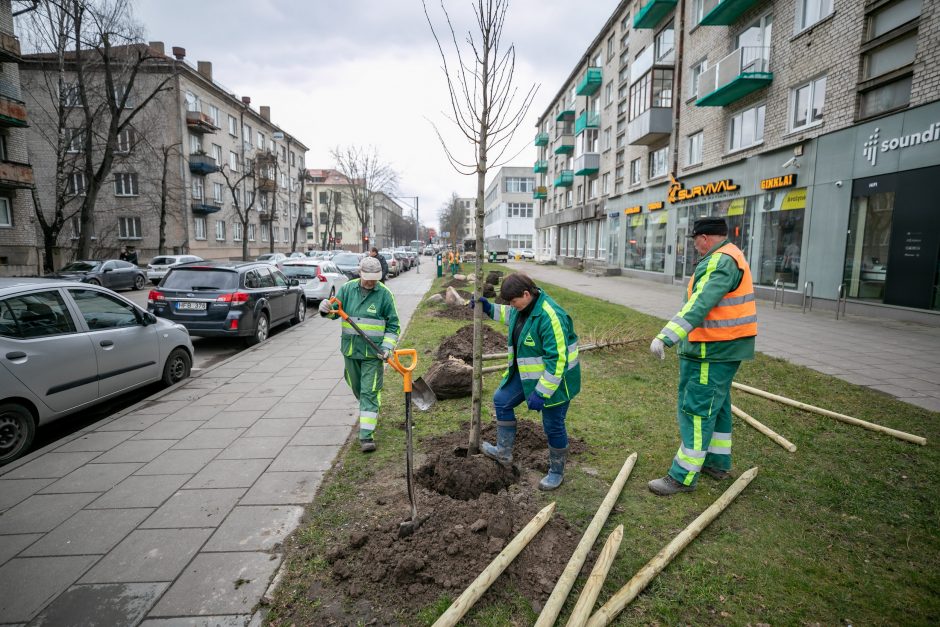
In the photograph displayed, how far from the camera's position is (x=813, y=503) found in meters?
3.63

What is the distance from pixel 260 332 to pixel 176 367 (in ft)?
10.4

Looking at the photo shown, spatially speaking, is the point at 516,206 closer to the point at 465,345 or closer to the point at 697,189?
the point at 697,189

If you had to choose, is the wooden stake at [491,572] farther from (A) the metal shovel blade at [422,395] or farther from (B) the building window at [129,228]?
(B) the building window at [129,228]

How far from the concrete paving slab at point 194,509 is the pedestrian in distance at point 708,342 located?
10.4ft

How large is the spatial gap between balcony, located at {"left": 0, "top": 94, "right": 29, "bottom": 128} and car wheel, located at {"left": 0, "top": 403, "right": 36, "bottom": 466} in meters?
26.8

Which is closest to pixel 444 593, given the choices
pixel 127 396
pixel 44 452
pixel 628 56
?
pixel 44 452

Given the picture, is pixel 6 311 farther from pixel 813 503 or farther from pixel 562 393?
pixel 813 503

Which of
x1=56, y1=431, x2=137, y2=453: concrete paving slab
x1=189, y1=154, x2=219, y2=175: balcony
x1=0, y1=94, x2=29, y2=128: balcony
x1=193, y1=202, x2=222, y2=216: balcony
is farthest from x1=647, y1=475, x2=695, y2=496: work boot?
x1=189, y1=154, x2=219, y2=175: balcony

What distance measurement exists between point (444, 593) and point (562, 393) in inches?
59.5

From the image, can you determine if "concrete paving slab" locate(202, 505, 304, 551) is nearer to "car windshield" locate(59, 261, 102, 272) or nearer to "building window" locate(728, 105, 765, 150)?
"building window" locate(728, 105, 765, 150)

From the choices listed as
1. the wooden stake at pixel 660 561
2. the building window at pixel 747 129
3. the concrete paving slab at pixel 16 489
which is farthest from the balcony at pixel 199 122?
the wooden stake at pixel 660 561

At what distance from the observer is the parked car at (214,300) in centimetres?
925

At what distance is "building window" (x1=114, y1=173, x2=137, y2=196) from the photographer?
35625 millimetres

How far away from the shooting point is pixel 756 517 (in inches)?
135
